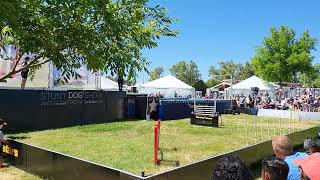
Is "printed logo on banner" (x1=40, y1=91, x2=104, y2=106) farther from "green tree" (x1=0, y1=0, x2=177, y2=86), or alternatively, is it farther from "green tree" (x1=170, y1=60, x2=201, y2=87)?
"green tree" (x1=170, y1=60, x2=201, y2=87)

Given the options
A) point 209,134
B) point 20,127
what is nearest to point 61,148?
point 20,127

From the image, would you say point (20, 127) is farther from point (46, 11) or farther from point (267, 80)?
point (267, 80)

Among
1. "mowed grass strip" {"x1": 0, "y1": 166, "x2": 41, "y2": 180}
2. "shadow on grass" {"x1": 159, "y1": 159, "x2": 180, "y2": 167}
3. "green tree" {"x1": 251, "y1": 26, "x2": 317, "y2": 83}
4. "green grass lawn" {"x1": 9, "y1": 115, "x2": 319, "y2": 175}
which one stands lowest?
"mowed grass strip" {"x1": 0, "y1": 166, "x2": 41, "y2": 180}

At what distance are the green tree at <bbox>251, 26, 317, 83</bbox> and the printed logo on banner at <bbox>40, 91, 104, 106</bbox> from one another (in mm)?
30521

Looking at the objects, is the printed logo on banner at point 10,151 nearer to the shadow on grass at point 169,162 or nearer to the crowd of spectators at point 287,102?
the shadow on grass at point 169,162

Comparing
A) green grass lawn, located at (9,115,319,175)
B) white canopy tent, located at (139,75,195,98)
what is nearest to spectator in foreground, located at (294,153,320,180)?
green grass lawn, located at (9,115,319,175)

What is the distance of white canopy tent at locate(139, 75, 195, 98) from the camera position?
135 feet

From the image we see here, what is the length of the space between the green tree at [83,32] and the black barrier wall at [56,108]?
1250cm

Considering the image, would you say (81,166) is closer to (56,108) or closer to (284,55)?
(56,108)

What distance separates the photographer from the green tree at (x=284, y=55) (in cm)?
4500

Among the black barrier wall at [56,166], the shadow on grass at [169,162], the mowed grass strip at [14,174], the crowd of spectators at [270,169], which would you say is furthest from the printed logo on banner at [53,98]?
the crowd of spectators at [270,169]

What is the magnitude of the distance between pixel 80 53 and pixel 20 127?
13179 mm

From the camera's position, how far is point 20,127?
1627 centimetres

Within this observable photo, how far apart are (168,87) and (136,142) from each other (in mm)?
27075
